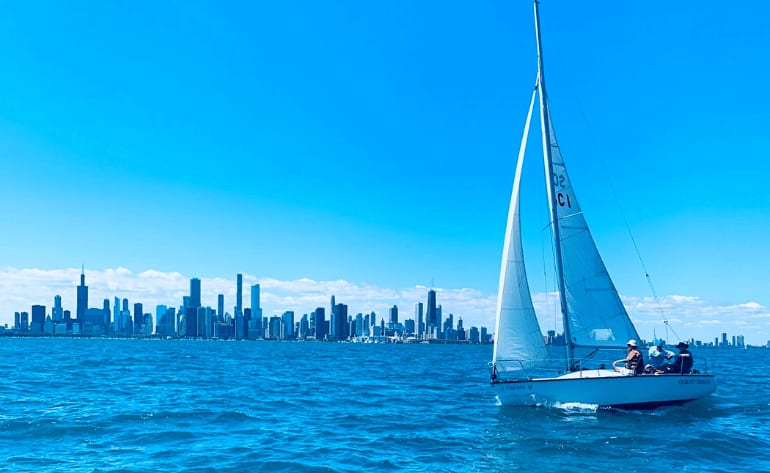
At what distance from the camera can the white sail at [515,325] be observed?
23.5 metres

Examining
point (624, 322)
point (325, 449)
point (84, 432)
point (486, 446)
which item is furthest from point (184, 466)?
point (624, 322)

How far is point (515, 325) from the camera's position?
2362 cm

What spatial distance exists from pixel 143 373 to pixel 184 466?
98.2ft

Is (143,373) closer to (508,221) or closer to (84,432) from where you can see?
(84,432)

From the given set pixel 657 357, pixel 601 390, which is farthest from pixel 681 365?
pixel 601 390

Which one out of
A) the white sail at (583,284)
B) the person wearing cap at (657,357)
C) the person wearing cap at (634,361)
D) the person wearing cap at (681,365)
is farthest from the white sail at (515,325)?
the person wearing cap at (681,365)

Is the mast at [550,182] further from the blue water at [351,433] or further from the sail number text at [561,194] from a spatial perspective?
the blue water at [351,433]

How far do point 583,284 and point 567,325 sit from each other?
1895 millimetres

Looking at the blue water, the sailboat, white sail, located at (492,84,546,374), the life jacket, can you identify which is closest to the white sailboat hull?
the sailboat

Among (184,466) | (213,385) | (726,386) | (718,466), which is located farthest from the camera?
(726,386)

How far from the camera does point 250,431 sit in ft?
63.6

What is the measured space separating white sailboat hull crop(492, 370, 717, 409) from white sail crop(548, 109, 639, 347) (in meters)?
1.94

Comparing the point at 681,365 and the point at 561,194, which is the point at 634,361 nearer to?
the point at 681,365

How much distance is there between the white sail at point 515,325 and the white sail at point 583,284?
6.41 feet
